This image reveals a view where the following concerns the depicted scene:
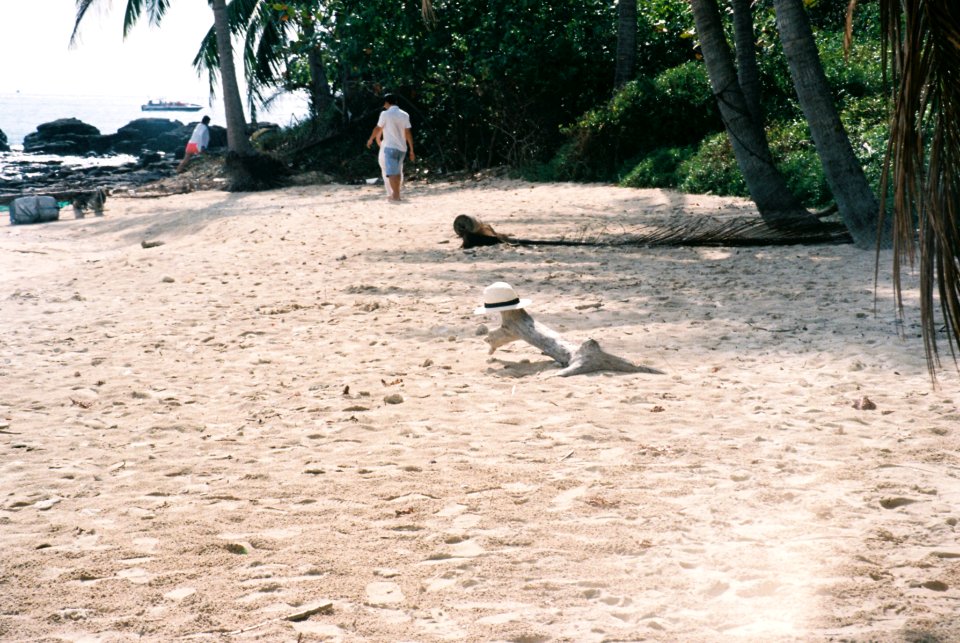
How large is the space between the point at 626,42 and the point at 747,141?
7402 mm

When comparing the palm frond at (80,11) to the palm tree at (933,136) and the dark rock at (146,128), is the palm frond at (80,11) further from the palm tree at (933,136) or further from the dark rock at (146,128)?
the dark rock at (146,128)

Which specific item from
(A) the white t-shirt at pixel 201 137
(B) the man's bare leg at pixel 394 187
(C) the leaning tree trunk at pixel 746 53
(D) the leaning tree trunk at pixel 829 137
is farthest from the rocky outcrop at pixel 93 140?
(D) the leaning tree trunk at pixel 829 137

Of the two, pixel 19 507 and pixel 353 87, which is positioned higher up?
pixel 353 87

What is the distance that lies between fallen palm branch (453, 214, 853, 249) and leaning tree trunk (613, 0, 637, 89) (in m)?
7.21

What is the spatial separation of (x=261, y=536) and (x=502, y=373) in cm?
235

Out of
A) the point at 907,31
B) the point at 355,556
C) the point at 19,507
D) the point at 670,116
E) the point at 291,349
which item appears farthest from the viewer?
the point at 670,116

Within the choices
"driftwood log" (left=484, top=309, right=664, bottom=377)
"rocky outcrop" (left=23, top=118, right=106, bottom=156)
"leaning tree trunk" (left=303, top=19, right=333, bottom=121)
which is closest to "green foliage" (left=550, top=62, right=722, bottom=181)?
"leaning tree trunk" (left=303, top=19, right=333, bottom=121)

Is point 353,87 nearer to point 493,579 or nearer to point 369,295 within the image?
point 369,295

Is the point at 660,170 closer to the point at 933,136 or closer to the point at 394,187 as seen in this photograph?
the point at 394,187

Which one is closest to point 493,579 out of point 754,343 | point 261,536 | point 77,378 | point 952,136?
point 261,536

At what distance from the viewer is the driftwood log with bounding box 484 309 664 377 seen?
539 cm

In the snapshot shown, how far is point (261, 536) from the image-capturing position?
349 centimetres

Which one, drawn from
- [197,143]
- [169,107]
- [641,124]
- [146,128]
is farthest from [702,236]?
[169,107]

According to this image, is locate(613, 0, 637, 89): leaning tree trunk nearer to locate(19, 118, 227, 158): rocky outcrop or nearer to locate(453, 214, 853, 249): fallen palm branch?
locate(453, 214, 853, 249): fallen palm branch
